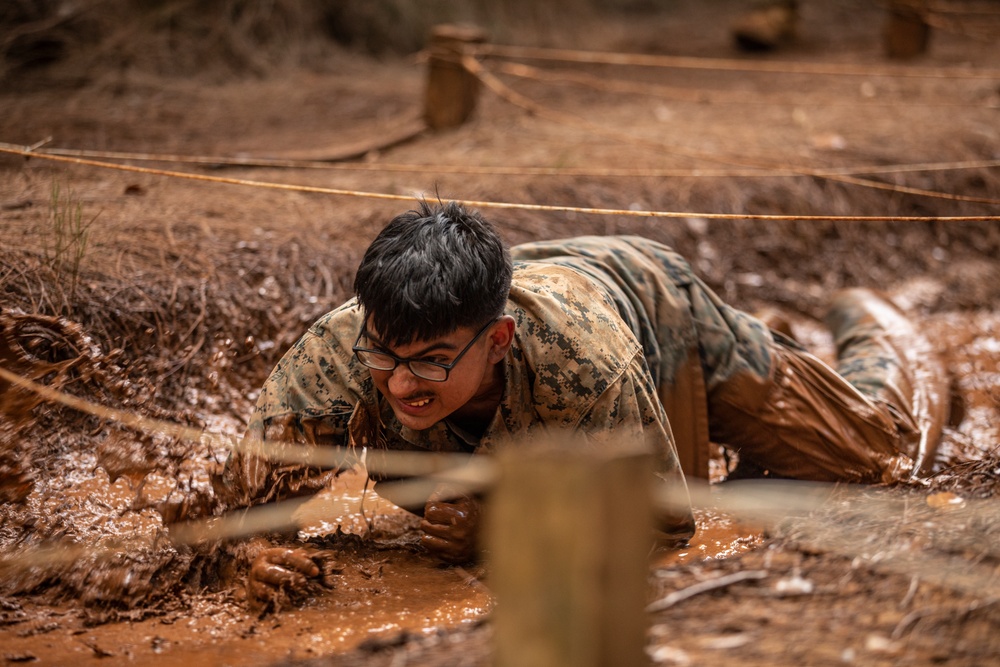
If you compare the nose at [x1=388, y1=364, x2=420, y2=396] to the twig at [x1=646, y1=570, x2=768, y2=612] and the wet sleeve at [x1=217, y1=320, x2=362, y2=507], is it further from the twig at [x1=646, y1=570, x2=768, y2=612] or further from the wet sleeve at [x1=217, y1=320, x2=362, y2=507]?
the twig at [x1=646, y1=570, x2=768, y2=612]

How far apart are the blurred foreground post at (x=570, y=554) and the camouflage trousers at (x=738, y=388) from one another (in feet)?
4.84

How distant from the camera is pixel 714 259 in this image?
211 inches

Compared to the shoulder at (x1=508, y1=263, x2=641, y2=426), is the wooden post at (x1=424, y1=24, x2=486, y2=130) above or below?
above

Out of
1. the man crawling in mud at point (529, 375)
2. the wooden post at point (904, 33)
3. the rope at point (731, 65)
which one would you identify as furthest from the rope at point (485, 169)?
the wooden post at point (904, 33)

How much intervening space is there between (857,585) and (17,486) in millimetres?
2439

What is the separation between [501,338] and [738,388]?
3.50 ft

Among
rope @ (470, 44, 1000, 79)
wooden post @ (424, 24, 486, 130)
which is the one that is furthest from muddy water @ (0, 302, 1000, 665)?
wooden post @ (424, 24, 486, 130)

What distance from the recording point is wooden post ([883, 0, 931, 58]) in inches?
360

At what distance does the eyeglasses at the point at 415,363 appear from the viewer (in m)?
2.43

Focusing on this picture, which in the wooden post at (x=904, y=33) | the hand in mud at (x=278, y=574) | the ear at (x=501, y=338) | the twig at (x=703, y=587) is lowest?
the hand in mud at (x=278, y=574)

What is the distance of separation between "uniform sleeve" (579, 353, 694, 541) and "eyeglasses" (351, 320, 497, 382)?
1.36 ft

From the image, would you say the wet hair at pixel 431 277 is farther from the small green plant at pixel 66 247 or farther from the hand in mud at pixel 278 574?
the small green plant at pixel 66 247

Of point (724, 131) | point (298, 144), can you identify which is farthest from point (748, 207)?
point (298, 144)

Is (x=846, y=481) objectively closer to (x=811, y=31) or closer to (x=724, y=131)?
(x=724, y=131)
